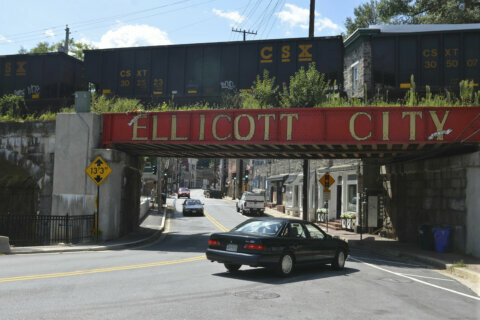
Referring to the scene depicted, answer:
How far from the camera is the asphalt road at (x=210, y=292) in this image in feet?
23.5

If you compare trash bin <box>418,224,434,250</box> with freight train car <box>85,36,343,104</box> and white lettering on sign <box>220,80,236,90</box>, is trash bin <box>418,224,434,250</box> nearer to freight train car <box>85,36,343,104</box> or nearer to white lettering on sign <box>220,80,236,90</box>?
freight train car <box>85,36,343,104</box>

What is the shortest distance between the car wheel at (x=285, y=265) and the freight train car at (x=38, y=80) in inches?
786

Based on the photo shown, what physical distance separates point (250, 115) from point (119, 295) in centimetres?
1259

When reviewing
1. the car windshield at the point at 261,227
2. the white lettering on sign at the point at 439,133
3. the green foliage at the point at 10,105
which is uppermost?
the green foliage at the point at 10,105

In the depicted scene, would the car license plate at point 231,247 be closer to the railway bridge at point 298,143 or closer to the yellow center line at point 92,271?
the yellow center line at point 92,271

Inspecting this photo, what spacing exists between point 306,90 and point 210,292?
14.4 meters

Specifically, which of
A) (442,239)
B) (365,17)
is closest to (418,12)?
(365,17)

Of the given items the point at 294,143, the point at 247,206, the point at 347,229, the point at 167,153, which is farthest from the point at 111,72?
the point at 247,206

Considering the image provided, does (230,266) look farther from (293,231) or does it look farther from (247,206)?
(247,206)

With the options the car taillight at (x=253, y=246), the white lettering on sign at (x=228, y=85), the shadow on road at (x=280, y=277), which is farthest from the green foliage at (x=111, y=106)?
the car taillight at (x=253, y=246)

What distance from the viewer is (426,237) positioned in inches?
736

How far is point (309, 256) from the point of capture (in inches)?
460

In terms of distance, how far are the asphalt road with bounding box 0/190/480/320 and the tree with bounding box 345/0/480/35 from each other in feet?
109

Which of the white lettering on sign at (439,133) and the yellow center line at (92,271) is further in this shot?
the white lettering on sign at (439,133)
